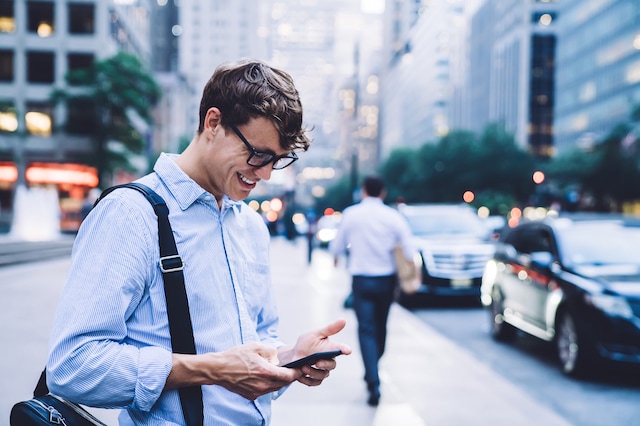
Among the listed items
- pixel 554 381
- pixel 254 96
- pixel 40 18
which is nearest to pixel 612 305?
pixel 554 381

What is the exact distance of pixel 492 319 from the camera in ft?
34.3

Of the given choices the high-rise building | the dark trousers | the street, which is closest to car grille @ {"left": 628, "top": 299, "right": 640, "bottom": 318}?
the street

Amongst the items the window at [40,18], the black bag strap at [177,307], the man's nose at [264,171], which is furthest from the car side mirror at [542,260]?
the window at [40,18]

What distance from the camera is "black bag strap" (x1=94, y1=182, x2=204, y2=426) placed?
5.90 feet

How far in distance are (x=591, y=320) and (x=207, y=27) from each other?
520 ft

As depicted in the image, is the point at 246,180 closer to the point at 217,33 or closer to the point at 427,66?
the point at 427,66

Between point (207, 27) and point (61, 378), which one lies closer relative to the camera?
point (61, 378)

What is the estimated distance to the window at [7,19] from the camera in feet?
161

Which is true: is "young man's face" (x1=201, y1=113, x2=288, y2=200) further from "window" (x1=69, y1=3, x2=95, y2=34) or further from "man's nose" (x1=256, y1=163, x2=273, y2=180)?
"window" (x1=69, y1=3, x2=95, y2=34)

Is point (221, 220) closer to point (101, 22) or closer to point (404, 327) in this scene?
point (404, 327)

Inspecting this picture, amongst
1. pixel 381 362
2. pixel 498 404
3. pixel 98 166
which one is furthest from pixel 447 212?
pixel 98 166

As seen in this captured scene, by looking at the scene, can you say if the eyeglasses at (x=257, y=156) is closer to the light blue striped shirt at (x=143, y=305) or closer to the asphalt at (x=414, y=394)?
the light blue striped shirt at (x=143, y=305)

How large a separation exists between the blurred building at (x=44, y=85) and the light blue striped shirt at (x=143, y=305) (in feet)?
157

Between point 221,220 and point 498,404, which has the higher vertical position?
point 221,220
